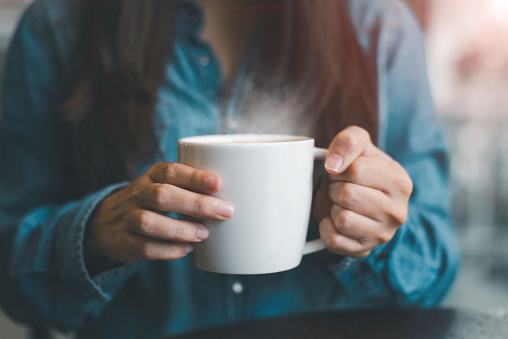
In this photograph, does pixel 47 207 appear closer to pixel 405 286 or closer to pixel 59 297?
pixel 59 297

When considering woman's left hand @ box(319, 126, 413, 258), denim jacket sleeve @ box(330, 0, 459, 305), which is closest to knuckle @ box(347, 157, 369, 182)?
woman's left hand @ box(319, 126, 413, 258)

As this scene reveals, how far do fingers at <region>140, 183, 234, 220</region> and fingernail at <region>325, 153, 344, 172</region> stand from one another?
0.05m

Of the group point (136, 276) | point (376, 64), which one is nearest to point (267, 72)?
point (376, 64)

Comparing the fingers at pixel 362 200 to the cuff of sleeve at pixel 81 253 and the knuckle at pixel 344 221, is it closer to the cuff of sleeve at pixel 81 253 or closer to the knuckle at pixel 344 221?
the knuckle at pixel 344 221

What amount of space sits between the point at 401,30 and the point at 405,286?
18 cm

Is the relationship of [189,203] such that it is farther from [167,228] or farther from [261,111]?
[261,111]

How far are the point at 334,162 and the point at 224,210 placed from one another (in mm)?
51

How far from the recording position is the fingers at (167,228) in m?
0.19

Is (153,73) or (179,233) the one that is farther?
(153,73)

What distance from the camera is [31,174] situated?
36 cm

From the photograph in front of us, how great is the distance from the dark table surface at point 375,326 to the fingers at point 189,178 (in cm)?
A: 9

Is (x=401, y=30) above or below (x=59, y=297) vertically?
above

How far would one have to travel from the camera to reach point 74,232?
253 mm

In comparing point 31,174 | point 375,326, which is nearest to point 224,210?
point 375,326
